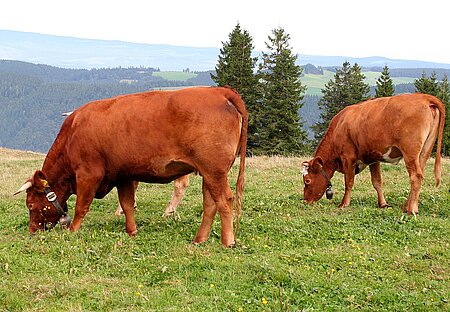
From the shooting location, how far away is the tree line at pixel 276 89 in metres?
46.0

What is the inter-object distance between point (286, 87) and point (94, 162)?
41230 millimetres

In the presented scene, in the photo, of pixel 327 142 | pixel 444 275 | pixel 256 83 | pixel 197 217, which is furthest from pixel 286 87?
pixel 444 275

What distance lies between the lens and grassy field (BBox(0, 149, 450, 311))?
20.9 feet

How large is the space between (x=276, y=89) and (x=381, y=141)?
38.1 m

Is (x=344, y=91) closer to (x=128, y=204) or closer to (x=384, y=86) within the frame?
(x=384, y=86)

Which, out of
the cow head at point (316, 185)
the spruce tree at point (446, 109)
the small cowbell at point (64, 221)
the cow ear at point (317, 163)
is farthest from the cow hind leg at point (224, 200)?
the spruce tree at point (446, 109)

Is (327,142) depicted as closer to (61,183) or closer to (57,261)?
(61,183)

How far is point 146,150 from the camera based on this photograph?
8789mm

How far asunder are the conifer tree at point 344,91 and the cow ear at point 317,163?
1710 inches

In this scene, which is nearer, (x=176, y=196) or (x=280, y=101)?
(x=176, y=196)

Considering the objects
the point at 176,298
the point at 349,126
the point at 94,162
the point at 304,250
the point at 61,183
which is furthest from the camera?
the point at 349,126

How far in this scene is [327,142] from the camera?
44.0 feet

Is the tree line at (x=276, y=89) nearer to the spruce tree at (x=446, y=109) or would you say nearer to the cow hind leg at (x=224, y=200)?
the spruce tree at (x=446, y=109)

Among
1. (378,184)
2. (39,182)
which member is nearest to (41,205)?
(39,182)
